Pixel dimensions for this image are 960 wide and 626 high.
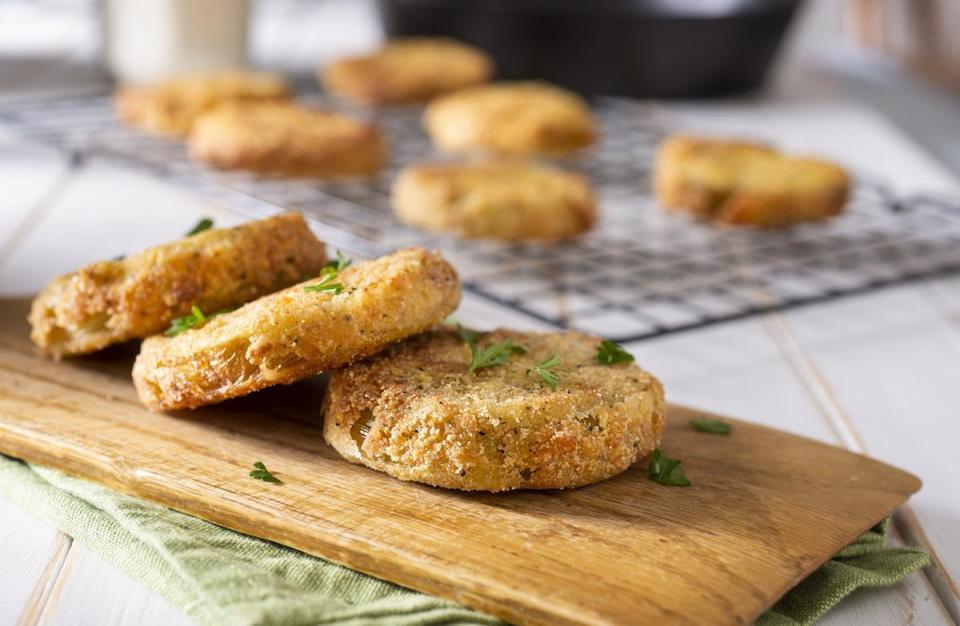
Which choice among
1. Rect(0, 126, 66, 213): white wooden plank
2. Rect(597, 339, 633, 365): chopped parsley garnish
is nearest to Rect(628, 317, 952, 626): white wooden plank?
Rect(597, 339, 633, 365): chopped parsley garnish

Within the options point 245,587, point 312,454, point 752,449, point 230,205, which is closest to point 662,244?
point 230,205

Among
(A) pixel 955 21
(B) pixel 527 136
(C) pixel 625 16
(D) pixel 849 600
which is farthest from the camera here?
(A) pixel 955 21

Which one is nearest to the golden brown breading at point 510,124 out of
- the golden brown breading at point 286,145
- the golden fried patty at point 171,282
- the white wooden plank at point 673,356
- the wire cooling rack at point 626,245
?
the wire cooling rack at point 626,245

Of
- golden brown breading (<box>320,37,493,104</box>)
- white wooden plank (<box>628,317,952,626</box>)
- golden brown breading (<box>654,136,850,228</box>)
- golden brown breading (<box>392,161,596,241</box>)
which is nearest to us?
white wooden plank (<box>628,317,952,626</box>)

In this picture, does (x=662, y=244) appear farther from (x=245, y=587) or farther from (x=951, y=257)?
(x=245, y=587)

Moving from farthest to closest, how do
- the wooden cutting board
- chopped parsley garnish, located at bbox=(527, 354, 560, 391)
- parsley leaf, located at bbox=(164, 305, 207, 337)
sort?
parsley leaf, located at bbox=(164, 305, 207, 337)
chopped parsley garnish, located at bbox=(527, 354, 560, 391)
the wooden cutting board

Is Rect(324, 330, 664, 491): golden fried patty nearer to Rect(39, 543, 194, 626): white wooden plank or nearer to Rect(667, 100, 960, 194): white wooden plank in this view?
Rect(39, 543, 194, 626): white wooden plank
